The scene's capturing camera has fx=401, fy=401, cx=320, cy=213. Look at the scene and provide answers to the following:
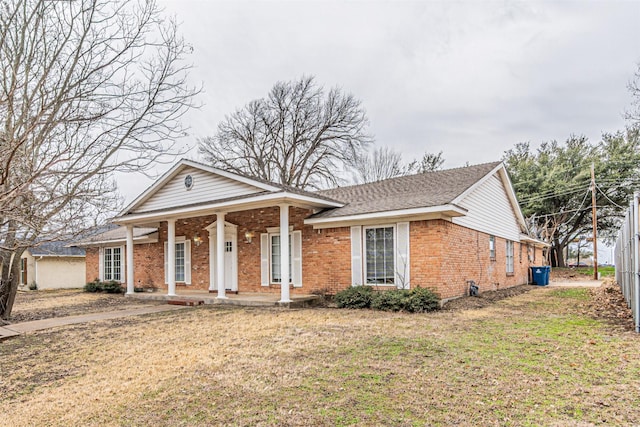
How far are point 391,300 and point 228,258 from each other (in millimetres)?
7418

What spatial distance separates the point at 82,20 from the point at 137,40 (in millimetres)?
629

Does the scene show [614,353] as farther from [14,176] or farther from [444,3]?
[444,3]

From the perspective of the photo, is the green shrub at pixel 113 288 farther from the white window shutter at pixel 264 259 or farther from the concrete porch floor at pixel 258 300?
the white window shutter at pixel 264 259

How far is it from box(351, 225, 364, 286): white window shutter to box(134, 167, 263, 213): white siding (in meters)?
3.24

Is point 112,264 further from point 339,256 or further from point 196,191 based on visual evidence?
point 339,256

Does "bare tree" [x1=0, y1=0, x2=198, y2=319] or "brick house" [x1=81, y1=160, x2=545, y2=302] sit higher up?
"bare tree" [x1=0, y1=0, x2=198, y2=319]

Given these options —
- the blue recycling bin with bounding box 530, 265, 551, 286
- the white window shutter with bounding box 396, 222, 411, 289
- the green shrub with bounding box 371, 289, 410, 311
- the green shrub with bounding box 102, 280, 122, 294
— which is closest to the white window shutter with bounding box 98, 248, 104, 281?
the green shrub with bounding box 102, 280, 122, 294

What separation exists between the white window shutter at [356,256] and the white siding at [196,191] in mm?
3244

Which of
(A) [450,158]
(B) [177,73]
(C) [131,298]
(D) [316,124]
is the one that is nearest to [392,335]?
(B) [177,73]

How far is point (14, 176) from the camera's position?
4.89 meters

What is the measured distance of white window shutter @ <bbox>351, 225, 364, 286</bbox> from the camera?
12.2 meters

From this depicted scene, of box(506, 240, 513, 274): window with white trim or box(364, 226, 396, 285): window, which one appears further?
box(506, 240, 513, 274): window with white trim

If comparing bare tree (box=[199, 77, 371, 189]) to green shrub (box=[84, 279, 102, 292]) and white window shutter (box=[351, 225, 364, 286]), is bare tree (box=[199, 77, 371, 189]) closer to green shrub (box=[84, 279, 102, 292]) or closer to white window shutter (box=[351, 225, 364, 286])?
green shrub (box=[84, 279, 102, 292])

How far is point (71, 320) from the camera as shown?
1053 cm
